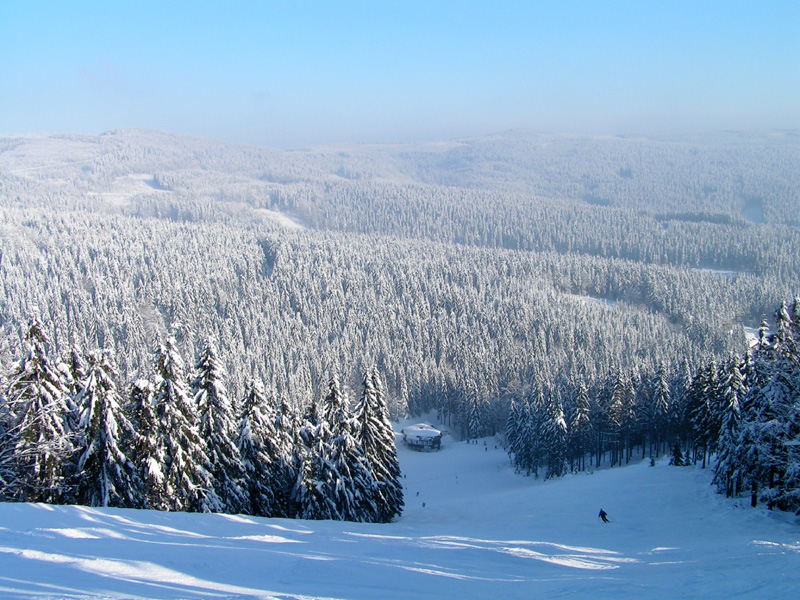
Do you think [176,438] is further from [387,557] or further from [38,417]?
[387,557]

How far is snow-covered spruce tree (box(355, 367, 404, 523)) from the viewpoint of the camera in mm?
29438

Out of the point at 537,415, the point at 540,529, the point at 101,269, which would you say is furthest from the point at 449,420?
the point at 101,269

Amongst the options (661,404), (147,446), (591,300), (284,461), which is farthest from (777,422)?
(591,300)

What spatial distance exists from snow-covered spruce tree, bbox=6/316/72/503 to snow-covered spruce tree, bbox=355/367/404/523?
14.9 m

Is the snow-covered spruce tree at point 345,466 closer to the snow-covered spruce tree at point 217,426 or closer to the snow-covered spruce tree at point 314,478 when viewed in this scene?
the snow-covered spruce tree at point 314,478

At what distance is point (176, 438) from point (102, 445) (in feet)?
9.17

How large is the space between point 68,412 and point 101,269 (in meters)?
157

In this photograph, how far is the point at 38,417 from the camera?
59.2ft

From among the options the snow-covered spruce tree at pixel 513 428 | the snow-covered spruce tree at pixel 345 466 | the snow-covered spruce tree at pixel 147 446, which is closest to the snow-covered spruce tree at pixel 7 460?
the snow-covered spruce tree at pixel 147 446

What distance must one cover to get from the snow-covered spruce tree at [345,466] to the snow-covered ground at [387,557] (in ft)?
15.8

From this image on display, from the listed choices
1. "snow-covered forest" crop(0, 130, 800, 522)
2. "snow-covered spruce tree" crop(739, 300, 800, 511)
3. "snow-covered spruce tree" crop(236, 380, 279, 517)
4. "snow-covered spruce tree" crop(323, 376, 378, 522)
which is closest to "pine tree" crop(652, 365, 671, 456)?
"snow-covered forest" crop(0, 130, 800, 522)

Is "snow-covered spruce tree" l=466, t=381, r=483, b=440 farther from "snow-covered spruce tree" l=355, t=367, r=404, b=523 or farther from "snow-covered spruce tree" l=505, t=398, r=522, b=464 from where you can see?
"snow-covered spruce tree" l=355, t=367, r=404, b=523

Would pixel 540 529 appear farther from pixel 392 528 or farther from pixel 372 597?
pixel 372 597

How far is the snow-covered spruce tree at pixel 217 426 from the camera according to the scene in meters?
23.2
